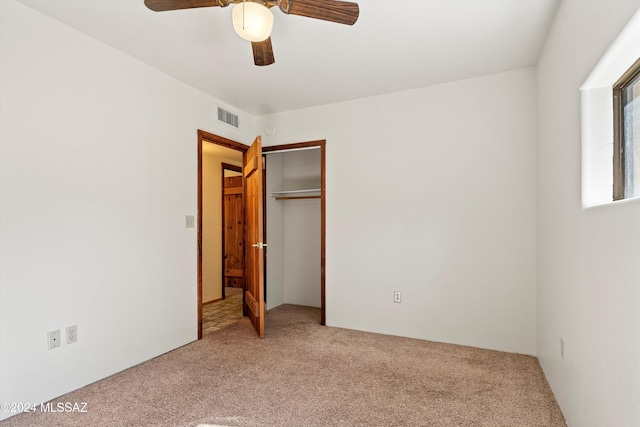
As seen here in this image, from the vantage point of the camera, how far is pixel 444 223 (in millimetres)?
3271

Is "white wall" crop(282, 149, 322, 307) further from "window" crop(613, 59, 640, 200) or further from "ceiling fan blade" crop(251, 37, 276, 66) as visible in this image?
"window" crop(613, 59, 640, 200)

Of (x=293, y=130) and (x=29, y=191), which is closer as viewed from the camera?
(x=29, y=191)

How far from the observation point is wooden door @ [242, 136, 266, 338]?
3342 mm

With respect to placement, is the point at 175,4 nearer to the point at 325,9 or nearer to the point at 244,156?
the point at 325,9

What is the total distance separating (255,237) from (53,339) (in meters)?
1.77

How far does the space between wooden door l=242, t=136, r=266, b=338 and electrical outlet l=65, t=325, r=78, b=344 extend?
1.46 metres

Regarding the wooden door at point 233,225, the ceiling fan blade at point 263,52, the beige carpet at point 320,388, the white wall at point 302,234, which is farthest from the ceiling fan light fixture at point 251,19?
the wooden door at point 233,225

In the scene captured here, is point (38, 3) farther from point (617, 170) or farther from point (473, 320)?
point (473, 320)

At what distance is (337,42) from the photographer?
253cm

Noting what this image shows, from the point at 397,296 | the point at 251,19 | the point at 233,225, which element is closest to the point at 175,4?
the point at 251,19

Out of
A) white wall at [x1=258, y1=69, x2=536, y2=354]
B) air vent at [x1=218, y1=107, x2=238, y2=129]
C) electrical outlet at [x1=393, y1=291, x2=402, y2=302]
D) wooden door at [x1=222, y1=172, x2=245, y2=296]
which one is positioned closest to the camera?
white wall at [x1=258, y1=69, x2=536, y2=354]

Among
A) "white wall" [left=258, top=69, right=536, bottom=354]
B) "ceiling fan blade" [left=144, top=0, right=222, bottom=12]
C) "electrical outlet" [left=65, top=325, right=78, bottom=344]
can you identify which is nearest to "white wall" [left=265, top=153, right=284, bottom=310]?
"white wall" [left=258, top=69, right=536, bottom=354]

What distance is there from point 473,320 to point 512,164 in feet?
4.82

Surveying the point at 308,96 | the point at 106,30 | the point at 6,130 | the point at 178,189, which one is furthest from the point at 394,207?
the point at 6,130
